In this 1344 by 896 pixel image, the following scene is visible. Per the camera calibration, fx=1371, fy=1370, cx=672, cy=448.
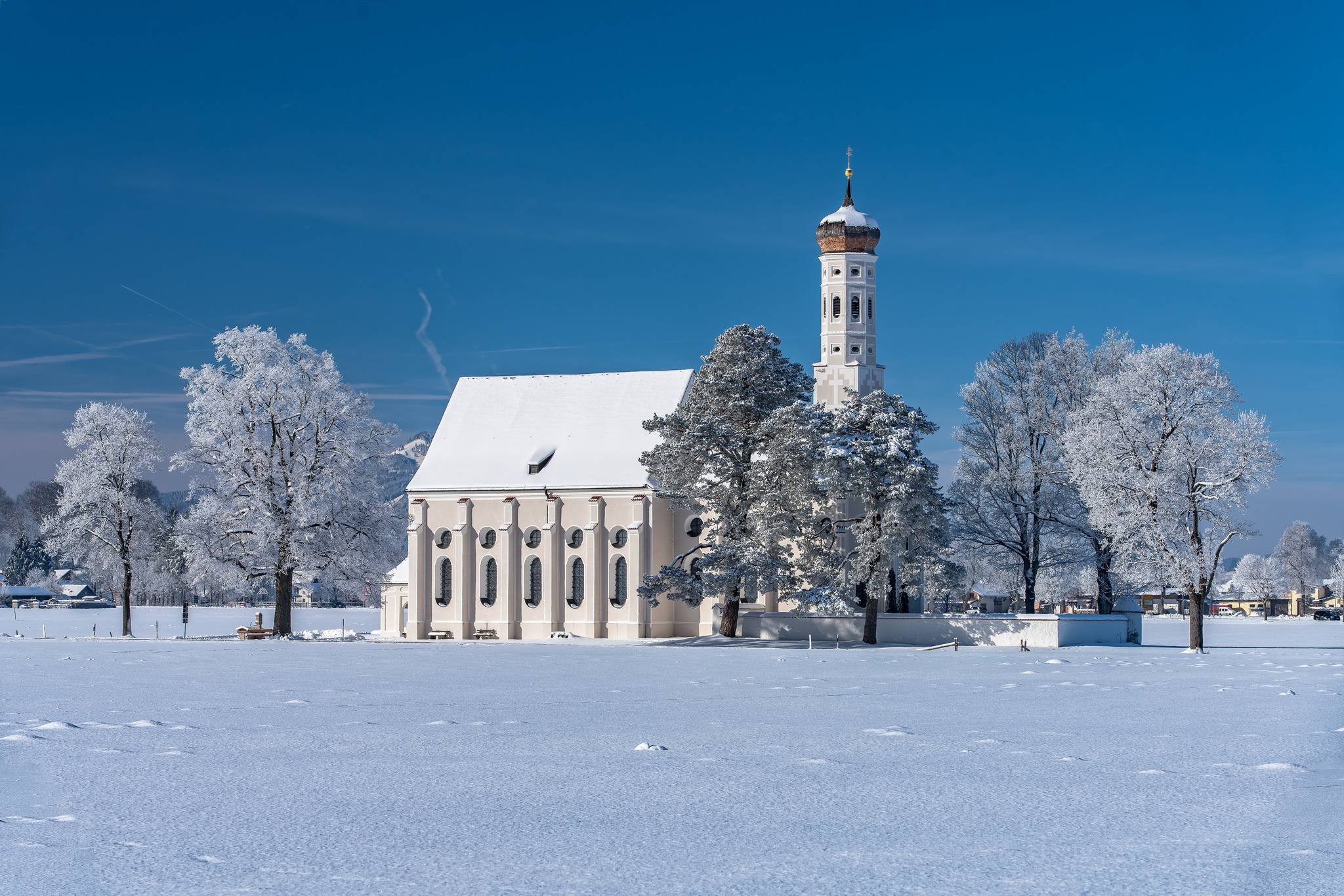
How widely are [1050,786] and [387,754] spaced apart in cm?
819

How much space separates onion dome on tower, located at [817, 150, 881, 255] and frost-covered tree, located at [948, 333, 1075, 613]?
28.1 ft

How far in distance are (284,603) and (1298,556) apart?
471ft

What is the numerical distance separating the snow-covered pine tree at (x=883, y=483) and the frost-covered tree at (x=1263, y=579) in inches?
4387

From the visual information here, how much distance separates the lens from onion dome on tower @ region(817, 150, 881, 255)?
214 ft

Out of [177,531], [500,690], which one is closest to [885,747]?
[500,690]

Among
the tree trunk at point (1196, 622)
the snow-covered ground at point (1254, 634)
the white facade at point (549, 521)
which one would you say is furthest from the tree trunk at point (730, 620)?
the snow-covered ground at point (1254, 634)

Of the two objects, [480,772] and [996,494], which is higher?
[996,494]

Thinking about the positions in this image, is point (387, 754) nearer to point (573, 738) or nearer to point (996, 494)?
point (573, 738)

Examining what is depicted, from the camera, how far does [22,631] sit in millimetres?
78750

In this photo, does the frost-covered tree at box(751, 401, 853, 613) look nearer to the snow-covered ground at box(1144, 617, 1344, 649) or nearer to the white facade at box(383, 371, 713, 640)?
the white facade at box(383, 371, 713, 640)

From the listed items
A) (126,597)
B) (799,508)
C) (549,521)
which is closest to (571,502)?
(549,521)

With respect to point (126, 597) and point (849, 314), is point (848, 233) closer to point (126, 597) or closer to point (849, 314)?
point (849, 314)

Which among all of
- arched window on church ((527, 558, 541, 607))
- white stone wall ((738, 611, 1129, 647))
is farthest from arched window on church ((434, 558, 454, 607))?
white stone wall ((738, 611, 1129, 647))

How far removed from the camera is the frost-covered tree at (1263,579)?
164250mm
